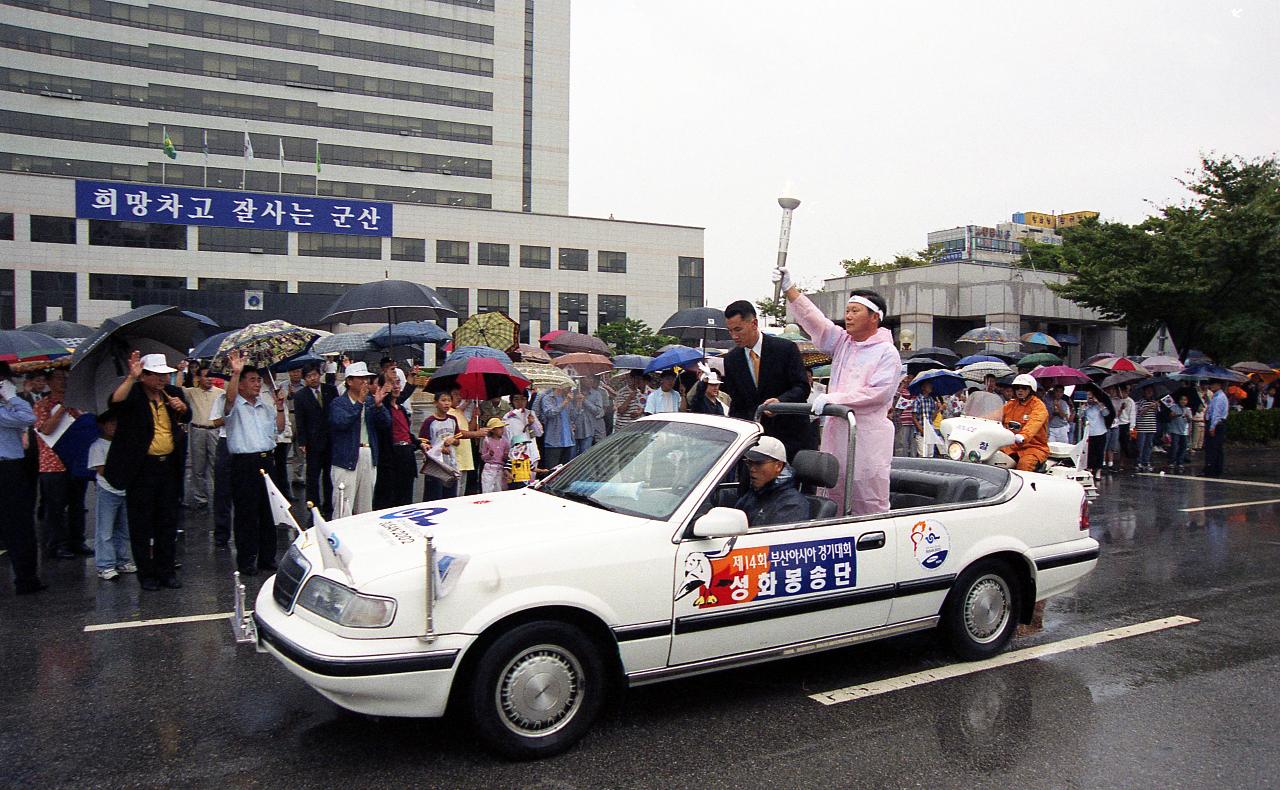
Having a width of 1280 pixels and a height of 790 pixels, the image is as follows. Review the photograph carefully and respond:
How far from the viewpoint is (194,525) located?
10523 millimetres

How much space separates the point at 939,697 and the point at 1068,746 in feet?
2.42

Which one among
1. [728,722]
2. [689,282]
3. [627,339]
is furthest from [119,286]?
[728,722]

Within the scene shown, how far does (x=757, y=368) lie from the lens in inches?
252

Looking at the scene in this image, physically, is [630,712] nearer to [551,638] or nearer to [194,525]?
[551,638]

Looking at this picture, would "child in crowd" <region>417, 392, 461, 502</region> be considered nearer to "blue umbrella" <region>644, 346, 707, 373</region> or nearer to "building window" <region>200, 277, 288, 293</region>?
"blue umbrella" <region>644, 346, 707, 373</region>

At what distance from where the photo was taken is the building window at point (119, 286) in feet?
170

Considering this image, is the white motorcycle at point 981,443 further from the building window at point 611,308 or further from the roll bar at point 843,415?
the building window at point 611,308

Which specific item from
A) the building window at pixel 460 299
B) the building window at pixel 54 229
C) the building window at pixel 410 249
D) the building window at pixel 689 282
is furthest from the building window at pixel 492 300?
the building window at pixel 54 229

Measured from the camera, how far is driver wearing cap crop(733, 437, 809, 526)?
16.2 feet

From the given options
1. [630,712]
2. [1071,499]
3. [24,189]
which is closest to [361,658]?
[630,712]

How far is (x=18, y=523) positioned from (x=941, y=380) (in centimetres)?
1258

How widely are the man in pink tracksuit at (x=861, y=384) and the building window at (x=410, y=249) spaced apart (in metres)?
55.0

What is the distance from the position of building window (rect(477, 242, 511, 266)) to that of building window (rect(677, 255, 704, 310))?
1378 centimetres

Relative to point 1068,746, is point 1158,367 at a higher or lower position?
higher
